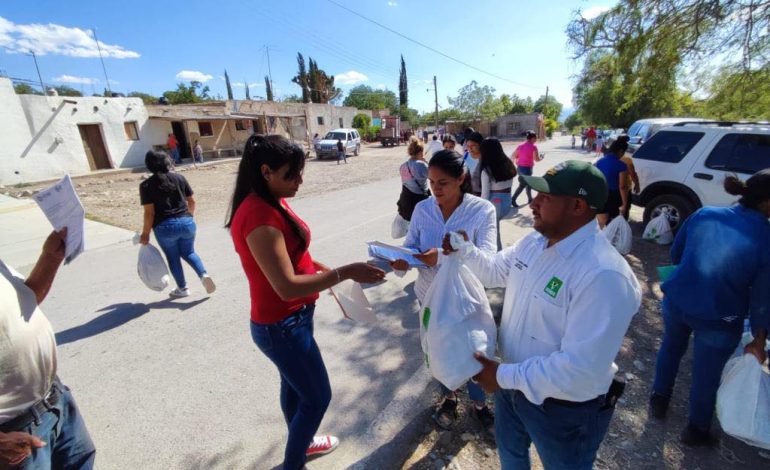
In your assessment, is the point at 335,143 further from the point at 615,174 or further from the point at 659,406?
the point at 659,406

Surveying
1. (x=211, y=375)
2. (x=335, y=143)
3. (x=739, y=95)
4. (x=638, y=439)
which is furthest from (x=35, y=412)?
(x=335, y=143)

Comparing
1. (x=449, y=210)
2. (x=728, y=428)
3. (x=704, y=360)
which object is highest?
(x=449, y=210)

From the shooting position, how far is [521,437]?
5.56ft

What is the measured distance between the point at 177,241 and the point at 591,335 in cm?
438

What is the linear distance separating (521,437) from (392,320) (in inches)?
92.6

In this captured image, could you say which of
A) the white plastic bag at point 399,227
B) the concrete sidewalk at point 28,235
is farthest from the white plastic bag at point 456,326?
the concrete sidewalk at point 28,235

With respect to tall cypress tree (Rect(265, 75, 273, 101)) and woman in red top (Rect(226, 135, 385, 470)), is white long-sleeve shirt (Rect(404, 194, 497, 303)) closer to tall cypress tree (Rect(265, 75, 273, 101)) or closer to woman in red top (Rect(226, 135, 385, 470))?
woman in red top (Rect(226, 135, 385, 470))

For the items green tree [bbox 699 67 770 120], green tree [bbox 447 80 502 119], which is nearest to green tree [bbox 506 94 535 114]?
green tree [bbox 447 80 502 119]

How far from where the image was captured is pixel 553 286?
4.55 ft

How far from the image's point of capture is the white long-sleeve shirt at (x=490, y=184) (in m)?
4.84

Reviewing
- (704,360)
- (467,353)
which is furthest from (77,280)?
(704,360)

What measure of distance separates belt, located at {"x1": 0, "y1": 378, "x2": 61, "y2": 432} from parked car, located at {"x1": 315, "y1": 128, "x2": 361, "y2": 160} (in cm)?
2213

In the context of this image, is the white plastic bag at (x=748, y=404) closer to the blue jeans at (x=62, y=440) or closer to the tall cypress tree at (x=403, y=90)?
the blue jeans at (x=62, y=440)

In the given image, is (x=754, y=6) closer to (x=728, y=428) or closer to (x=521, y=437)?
(x=728, y=428)
